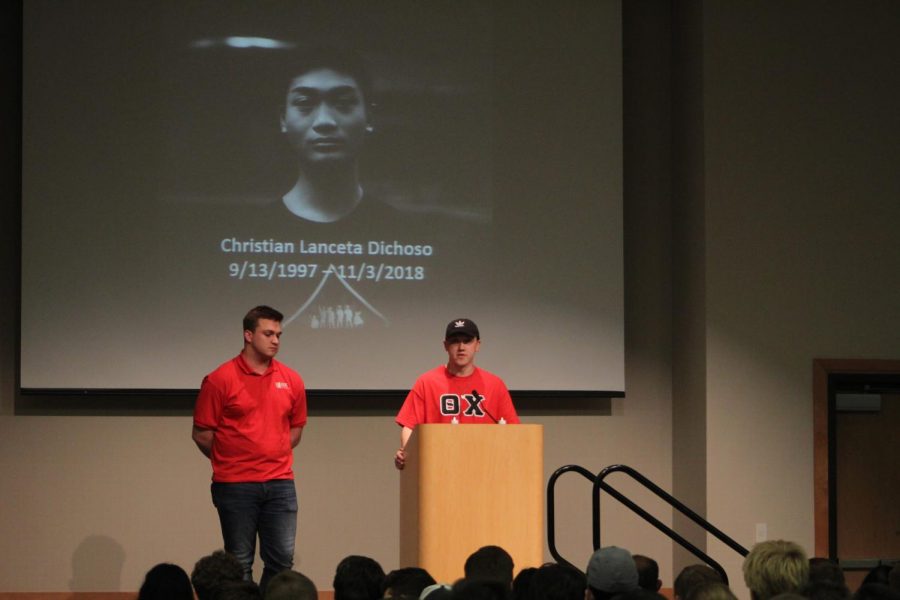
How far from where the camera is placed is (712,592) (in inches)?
128

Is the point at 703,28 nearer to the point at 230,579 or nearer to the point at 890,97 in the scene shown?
the point at 890,97

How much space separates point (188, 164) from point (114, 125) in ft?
1.66

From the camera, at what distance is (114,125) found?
7.37 meters

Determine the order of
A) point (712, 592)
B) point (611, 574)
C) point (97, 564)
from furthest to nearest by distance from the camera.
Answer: point (97, 564), point (611, 574), point (712, 592)

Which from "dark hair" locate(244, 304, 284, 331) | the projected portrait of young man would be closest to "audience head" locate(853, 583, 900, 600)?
"dark hair" locate(244, 304, 284, 331)

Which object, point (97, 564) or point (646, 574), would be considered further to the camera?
point (97, 564)

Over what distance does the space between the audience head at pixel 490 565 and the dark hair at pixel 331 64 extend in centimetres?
429

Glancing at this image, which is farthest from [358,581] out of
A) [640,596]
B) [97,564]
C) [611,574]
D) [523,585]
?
[97,564]

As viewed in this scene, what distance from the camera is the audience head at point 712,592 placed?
3236 mm

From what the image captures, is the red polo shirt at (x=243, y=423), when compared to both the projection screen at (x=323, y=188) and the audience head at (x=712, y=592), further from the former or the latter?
the audience head at (x=712, y=592)

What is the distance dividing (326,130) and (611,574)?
457 cm

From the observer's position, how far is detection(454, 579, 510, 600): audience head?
3.04m

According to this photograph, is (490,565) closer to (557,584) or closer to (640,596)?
(557,584)

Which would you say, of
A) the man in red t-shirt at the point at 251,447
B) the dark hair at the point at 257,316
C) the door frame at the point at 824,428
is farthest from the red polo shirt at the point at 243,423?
the door frame at the point at 824,428
